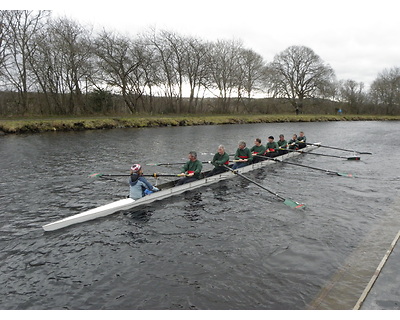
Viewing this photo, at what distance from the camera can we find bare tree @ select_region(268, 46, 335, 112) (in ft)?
220

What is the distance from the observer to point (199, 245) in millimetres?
8047

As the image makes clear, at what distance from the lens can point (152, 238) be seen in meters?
8.45

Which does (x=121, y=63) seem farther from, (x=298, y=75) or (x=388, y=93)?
(x=388, y=93)

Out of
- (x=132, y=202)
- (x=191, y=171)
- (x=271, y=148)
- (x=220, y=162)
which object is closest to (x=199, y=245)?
(x=132, y=202)

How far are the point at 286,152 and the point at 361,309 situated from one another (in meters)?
17.1

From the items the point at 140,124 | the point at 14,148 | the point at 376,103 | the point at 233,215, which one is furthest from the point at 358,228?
the point at 376,103

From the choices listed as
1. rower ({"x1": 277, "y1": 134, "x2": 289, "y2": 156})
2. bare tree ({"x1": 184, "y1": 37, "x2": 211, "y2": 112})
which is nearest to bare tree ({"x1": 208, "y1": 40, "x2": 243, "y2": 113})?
bare tree ({"x1": 184, "y1": 37, "x2": 211, "y2": 112})

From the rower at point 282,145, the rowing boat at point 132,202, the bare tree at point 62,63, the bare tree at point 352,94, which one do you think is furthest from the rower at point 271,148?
the bare tree at point 352,94

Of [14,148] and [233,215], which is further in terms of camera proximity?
[14,148]

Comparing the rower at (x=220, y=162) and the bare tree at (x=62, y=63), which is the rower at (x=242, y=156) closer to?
the rower at (x=220, y=162)

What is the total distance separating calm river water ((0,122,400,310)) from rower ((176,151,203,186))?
2.13 ft

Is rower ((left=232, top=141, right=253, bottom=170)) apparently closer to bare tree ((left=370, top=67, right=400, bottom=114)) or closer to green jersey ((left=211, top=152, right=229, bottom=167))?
green jersey ((left=211, top=152, right=229, bottom=167))

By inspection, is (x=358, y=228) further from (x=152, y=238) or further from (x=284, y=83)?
(x=284, y=83)

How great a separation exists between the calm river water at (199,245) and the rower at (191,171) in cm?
65
